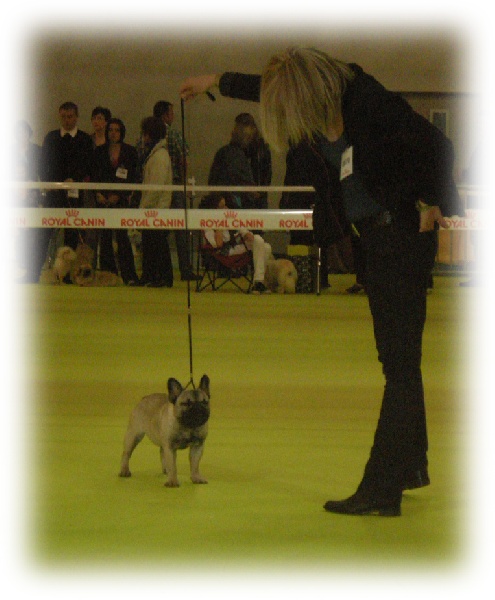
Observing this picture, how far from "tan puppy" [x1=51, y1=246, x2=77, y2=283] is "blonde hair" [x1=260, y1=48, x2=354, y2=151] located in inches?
312

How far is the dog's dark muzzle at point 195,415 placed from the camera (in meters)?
3.31

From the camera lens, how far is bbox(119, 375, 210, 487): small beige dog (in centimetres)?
332

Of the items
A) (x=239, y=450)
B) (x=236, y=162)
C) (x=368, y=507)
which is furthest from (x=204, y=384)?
(x=236, y=162)

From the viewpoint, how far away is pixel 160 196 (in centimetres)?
1065

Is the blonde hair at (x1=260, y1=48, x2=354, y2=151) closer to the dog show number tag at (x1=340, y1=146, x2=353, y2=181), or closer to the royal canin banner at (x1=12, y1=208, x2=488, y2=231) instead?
the dog show number tag at (x1=340, y1=146, x2=353, y2=181)

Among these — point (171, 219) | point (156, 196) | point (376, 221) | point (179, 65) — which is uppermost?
point (179, 65)

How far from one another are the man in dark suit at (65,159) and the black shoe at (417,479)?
793cm

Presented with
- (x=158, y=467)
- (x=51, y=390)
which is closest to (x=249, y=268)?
(x=51, y=390)

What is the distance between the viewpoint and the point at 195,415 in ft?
10.9

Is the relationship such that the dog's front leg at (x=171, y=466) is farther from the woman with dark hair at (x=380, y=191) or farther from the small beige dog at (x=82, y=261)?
the small beige dog at (x=82, y=261)

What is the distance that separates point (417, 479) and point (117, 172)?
7894mm

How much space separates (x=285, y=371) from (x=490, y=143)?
22.9ft

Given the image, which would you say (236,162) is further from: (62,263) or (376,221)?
(376,221)

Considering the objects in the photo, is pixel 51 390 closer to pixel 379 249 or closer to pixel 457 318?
pixel 379 249
